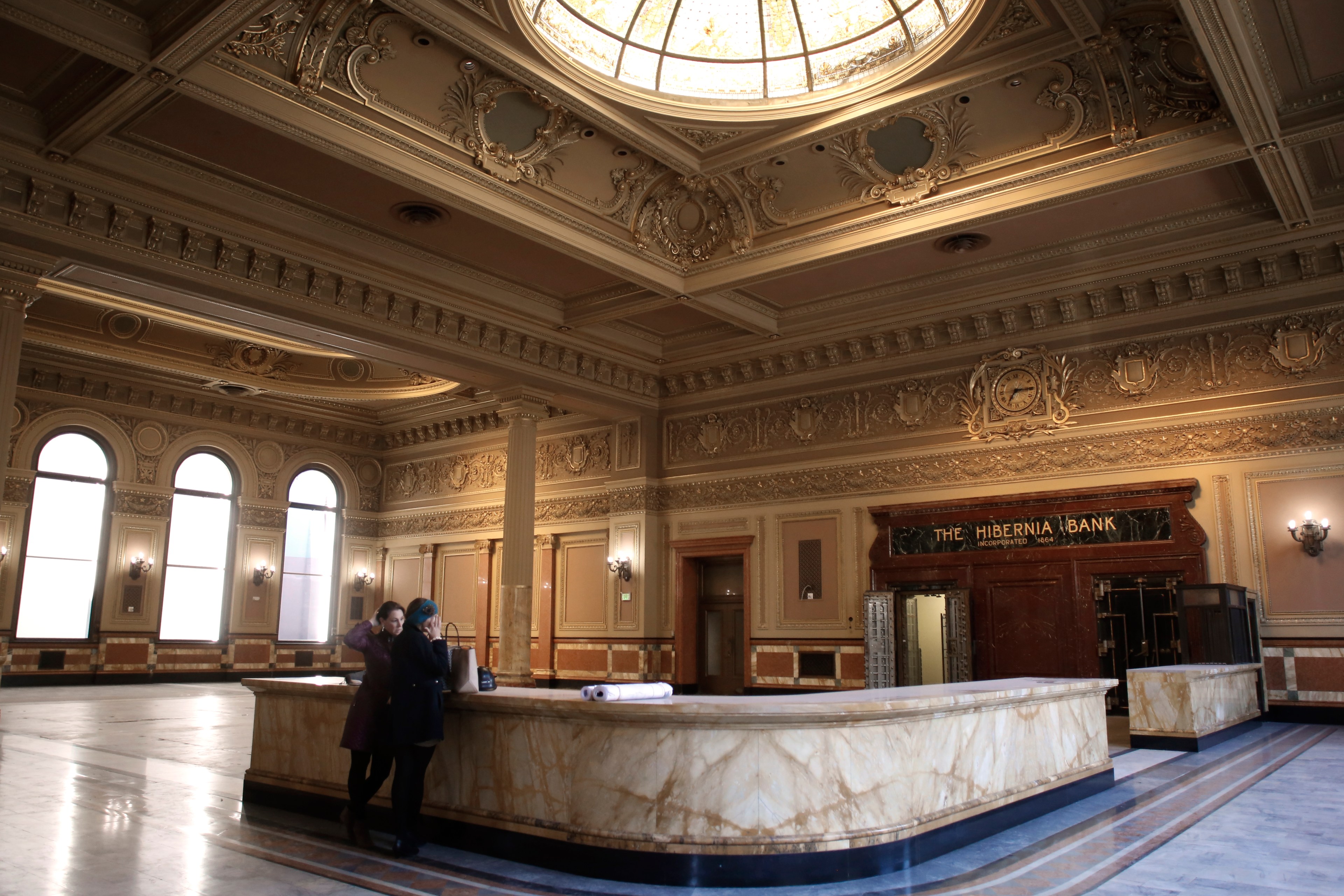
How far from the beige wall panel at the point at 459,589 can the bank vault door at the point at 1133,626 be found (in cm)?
1213

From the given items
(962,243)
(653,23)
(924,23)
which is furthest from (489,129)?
(962,243)

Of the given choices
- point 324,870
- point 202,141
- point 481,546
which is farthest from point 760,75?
point 481,546

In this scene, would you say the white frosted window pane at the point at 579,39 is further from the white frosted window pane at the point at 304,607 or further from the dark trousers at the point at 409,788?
the white frosted window pane at the point at 304,607

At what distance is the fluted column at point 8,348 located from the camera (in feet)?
31.0

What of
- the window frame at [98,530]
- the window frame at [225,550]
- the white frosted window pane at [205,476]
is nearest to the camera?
the window frame at [98,530]

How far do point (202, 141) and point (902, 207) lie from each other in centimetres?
786

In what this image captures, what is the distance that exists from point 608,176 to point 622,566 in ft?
24.8

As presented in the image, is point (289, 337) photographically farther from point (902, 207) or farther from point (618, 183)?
point (902, 207)

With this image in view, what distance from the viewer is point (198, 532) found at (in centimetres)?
1975

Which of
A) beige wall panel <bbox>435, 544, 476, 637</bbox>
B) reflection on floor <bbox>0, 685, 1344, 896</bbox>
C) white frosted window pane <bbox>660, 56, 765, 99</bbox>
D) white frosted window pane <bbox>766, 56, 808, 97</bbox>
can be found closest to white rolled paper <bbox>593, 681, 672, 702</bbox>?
reflection on floor <bbox>0, 685, 1344, 896</bbox>

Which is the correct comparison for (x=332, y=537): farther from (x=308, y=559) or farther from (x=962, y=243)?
(x=962, y=243)

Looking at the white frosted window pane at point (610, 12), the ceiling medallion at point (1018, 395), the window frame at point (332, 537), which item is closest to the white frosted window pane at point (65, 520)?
the window frame at point (332, 537)

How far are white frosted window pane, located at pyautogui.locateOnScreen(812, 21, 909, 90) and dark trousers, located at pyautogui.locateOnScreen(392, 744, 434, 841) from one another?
8476 mm

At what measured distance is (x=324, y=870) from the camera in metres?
4.69
